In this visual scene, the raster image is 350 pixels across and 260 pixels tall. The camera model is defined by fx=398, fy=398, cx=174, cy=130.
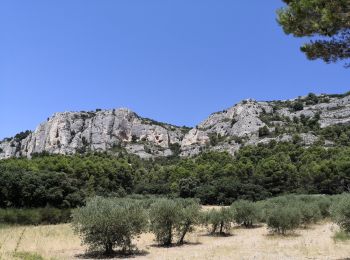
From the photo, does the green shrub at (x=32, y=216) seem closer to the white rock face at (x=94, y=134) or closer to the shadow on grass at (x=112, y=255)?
the shadow on grass at (x=112, y=255)

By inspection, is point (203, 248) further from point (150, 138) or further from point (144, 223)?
point (150, 138)

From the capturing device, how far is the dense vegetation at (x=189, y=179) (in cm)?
5009

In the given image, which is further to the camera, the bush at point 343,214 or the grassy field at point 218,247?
the bush at point 343,214

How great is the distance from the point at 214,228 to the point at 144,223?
10.6 m

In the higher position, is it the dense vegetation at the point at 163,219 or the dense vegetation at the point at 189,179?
the dense vegetation at the point at 189,179

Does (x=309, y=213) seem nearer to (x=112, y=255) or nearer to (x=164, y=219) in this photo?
(x=164, y=219)

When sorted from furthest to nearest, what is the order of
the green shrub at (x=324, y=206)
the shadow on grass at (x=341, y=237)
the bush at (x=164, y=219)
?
the green shrub at (x=324, y=206) → the bush at (x=164, y=219) → the shadow on grass at (x=341, y=237)

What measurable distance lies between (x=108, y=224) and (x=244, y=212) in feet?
53.6

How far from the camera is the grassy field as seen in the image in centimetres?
1831

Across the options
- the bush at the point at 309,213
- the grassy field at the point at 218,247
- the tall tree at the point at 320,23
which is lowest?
the grassy field at the point at 218,247

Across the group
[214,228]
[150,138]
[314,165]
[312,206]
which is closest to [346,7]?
[214,228]

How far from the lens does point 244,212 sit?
32.9m

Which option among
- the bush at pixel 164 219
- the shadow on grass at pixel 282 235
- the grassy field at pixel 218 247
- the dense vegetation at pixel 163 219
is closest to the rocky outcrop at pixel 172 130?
the dense vegetation at pixel 163 219

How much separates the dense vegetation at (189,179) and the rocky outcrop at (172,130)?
2972 centimetres
